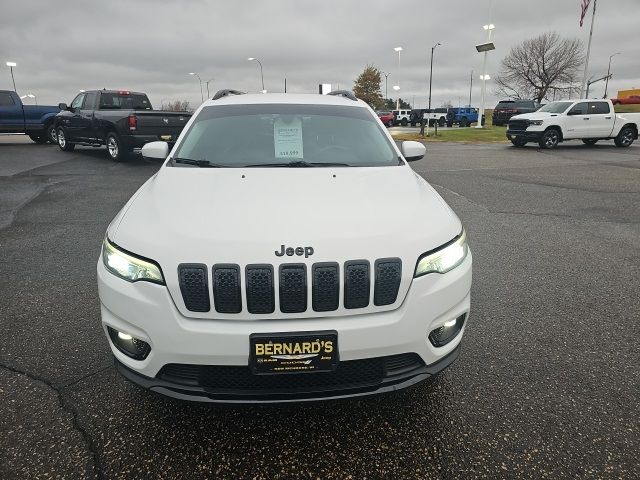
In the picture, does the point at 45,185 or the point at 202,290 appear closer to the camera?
the point at 202,290

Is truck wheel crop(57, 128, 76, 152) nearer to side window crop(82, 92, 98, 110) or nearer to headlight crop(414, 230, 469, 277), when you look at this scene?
side window crop(82, 92, 98, 110)

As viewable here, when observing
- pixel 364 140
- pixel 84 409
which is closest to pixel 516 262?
pixel 364 140

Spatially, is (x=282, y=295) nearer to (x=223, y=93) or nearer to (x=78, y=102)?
(x=223, y=93)

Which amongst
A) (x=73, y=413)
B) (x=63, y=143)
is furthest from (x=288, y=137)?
(x=63, y=143)

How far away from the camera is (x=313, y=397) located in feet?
6.66

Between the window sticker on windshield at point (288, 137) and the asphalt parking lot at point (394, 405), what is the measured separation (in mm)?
1773

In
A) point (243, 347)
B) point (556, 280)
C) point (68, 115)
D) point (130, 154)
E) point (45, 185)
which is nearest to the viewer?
point (243, 347)

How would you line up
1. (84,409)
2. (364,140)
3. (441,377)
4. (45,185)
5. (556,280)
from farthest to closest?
(45,185) → (556,280) → (364,140) → (441,377) → (84,409)

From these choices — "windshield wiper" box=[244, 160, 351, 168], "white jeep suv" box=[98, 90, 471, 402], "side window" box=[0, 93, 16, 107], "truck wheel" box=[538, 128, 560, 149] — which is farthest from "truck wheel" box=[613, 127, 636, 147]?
"side window" box=[0, 93, 16, 107]

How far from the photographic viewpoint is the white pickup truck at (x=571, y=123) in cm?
1800

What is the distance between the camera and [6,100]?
17281 mm

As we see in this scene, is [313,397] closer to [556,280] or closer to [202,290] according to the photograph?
[202,290]

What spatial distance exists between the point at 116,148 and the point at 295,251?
40.2ft

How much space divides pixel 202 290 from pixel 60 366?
154cm
